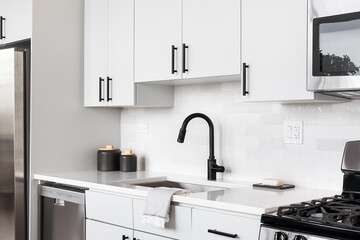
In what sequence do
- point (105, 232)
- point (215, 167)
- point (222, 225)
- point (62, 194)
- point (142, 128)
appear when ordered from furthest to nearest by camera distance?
point (142, 128)
point (62, 194)
point (215, 167)
point (105, 232)
point (222, 225)

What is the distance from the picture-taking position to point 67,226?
2936 millimetres

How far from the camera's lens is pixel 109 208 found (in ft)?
8.61

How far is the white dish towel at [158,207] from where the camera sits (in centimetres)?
223

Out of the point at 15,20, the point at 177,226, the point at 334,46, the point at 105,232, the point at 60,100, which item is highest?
the point at 15,20

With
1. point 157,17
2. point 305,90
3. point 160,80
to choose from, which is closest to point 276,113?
point 305,90

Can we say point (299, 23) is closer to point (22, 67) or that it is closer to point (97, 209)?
point (97, 209)

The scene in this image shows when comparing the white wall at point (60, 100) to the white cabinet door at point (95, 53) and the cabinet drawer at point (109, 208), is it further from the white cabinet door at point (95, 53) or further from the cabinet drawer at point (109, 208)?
the cabinet drawer at point (109, 208)

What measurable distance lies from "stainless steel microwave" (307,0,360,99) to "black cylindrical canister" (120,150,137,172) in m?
1.59

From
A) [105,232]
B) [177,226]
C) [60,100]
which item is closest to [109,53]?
[60,100]

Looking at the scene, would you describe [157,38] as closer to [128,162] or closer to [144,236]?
[128,162]

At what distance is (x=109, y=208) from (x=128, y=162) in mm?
671

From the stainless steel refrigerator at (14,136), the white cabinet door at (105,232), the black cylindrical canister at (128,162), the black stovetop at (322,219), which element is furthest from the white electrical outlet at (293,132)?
the stainless steel refrigerator at (14,136)

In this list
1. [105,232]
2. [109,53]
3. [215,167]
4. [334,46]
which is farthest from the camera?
[109,53]

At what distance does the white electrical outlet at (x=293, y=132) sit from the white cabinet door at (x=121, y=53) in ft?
3.20
